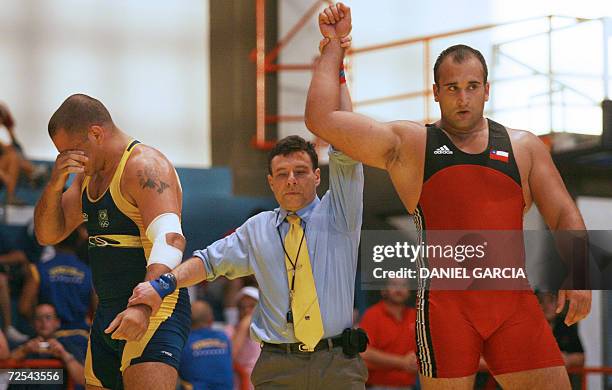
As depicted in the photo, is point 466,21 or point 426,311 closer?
point 426,311

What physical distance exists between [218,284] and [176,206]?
17.5 feet

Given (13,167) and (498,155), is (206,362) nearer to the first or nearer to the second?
(13,167)

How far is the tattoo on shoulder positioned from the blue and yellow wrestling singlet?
14 centimetres

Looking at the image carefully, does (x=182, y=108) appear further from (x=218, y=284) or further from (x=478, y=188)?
(x=478, y=188)

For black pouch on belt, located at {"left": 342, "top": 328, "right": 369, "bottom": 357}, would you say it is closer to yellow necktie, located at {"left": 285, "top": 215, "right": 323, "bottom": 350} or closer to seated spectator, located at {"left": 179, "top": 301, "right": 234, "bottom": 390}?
yellow necktie, located at {"left": 285, "top": 215, "right": 323, "bottom": 350}

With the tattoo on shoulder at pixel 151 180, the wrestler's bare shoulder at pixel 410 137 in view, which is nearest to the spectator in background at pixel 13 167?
the tattoo on shoulder at pixel 151 180

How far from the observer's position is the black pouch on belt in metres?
4.47

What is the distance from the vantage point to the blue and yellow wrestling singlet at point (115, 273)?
4.47 metres

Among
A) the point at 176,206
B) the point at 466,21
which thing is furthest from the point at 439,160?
the point at 466,21

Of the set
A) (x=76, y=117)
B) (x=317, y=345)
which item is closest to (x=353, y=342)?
(x=317, y=345)

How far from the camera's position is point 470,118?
428 cm

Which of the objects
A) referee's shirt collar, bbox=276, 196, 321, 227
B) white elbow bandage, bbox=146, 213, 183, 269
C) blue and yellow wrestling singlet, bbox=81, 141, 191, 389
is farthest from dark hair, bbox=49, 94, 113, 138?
referee's shirt collar, bbox=276, 196, 321, 227

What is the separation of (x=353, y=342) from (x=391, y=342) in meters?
3.25

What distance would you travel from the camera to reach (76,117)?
4.57 metres
